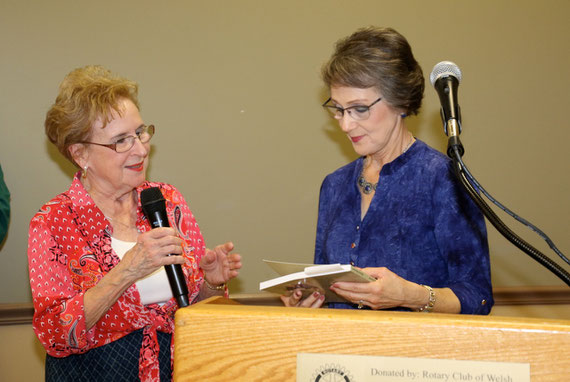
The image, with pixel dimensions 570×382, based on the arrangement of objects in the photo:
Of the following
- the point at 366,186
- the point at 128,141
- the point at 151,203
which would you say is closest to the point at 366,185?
the point at 366,186

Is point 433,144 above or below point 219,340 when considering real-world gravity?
above

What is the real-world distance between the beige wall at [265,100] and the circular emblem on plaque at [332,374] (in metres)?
2.26

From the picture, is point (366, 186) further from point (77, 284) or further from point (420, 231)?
point (77, 284)

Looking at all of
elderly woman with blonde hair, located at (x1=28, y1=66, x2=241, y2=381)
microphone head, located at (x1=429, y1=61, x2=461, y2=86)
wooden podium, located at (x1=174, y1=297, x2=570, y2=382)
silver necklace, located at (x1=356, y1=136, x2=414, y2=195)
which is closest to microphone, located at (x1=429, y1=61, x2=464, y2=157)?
microphone head, located at (x1=429, y1=61, x2=461, y2=86)

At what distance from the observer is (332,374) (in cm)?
97

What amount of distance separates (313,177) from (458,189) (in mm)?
1514

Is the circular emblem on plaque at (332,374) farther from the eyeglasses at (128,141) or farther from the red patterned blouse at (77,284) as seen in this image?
the eyeglasses at (128,141)

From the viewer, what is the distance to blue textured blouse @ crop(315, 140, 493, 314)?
1765 mm

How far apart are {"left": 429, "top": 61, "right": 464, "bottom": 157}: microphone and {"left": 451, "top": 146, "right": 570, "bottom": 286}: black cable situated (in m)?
0.03

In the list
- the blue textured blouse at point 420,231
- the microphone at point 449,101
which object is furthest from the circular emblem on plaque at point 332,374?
the blue textured blouse at point 420,231

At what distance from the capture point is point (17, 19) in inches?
119

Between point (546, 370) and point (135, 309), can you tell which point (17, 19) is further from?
point (546, 370)

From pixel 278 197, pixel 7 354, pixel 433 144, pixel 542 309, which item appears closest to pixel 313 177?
pixel 278 197

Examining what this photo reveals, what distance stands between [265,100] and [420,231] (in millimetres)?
1631
